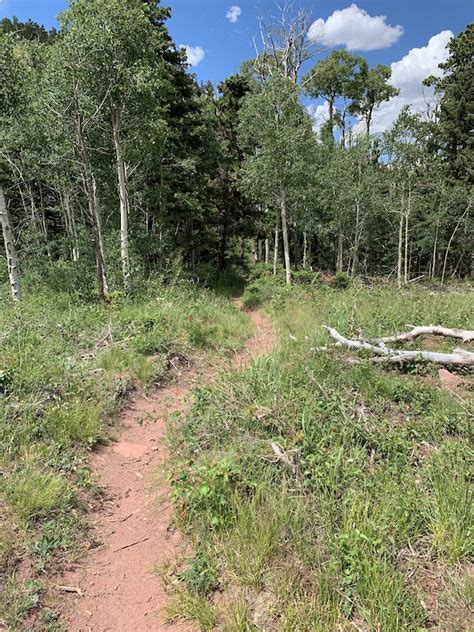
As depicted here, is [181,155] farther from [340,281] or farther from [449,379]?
[449,379]

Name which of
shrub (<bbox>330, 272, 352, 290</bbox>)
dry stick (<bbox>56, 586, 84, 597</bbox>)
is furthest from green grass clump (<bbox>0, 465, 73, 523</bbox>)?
shrub (<bbox>330, 272, 352, 290</bbox>)

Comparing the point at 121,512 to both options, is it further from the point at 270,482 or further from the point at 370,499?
the point at 370,499

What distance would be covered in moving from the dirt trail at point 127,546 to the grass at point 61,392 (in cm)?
18

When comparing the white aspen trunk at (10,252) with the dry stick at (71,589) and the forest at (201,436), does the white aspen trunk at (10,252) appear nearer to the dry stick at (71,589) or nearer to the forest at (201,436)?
the forest at (201,436)

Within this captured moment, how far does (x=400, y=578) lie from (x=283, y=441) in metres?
1.38

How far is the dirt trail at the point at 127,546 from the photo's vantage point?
2375 millimetres

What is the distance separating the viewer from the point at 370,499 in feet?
8.86

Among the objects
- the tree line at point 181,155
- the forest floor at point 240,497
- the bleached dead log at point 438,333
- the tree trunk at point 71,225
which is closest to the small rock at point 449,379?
the forest floor at point 240,497

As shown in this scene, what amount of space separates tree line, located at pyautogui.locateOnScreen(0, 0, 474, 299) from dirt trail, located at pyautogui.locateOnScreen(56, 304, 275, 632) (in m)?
6.44

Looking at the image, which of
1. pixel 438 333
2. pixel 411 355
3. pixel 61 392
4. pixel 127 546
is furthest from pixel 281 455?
pixel 438 333

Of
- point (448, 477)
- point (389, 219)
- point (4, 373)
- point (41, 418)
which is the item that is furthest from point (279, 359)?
point (389, 219)

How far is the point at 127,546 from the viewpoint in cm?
293

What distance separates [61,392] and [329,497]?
3374 mm

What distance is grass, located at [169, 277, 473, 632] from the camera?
2.15 metres
